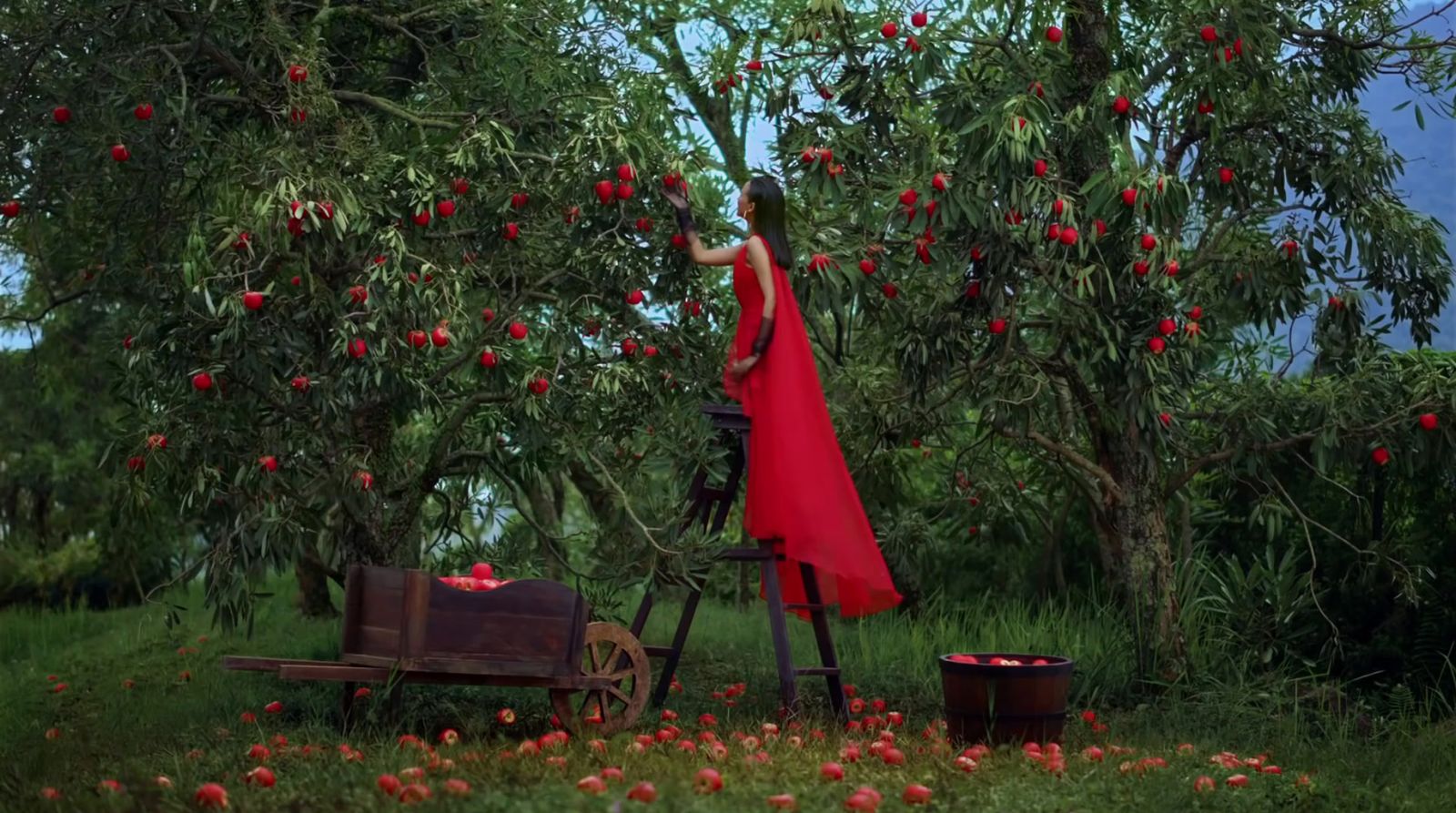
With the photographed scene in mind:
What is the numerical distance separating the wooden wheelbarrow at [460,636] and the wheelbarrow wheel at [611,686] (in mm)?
17

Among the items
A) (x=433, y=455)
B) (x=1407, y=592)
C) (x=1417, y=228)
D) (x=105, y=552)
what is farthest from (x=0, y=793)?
(x=105, y=552)

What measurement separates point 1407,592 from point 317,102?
5834mm

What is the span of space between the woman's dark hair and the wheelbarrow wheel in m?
1.75

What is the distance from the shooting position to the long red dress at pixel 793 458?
612 centimetres

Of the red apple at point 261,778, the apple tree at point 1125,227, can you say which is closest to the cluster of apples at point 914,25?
the apple tree at point 1125,227

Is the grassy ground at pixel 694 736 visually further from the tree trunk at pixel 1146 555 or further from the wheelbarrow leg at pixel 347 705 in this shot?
the tree trunk at pixel 1146 555

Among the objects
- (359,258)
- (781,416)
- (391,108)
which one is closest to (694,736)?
(781,416)

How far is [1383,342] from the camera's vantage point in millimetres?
7582

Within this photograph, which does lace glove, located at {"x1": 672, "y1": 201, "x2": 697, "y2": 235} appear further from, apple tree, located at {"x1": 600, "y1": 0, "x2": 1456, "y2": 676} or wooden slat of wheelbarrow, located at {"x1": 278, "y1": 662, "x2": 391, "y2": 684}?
wooden slat of wheelbarrow, located at {"x1": 278, "y1": 662, "x2": 391, "y2": 684}

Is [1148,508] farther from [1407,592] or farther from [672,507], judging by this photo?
[672,507]

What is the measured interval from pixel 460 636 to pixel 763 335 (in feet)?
5.88

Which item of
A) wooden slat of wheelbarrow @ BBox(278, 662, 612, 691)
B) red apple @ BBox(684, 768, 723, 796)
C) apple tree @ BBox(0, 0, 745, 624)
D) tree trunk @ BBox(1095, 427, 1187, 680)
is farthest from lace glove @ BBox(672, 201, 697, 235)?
tree trunk @ BBox(1095, 427, 1187, 680)

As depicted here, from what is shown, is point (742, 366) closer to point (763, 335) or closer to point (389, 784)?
point (763, 335)

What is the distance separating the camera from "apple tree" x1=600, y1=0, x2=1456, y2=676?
6.52 metres
